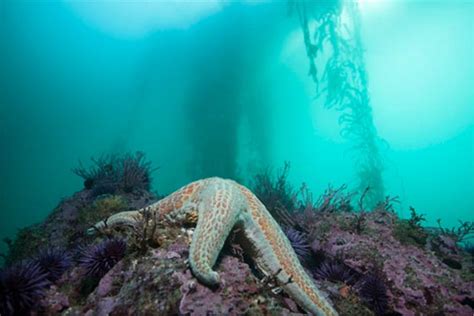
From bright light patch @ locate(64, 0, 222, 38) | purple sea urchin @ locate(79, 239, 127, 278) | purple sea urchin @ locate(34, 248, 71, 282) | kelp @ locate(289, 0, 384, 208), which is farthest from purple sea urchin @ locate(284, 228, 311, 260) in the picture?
bright light patch @ locate(64, 0, 222, 38)

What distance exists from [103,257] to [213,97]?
44.9 metres

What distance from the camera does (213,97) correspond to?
154 feet

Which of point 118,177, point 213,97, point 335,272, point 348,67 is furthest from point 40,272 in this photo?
point 213,97

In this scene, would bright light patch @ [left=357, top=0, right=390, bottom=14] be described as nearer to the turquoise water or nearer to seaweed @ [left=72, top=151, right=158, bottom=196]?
the turquoise water

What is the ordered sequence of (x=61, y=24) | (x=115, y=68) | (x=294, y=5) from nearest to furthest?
(x=294, y=5), (x=61, y=24), (x=115, y=68)

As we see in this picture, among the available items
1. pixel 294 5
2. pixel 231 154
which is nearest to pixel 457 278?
pixel 294 5

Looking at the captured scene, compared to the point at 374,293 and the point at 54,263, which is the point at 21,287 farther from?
the point at 374,293

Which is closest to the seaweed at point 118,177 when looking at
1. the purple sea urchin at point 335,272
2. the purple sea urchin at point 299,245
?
the purple sea urchin at point 299,245

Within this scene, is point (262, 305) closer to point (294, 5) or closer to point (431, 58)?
point (294, 5)

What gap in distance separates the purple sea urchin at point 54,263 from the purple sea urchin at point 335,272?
4119mm

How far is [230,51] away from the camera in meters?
38.8

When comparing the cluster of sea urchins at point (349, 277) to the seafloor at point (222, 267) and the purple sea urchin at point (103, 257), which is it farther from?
the purple sea urchin at point (103, 257)

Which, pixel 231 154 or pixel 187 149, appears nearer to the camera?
pixel 231 154

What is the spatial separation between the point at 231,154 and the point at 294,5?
20.7 metres
